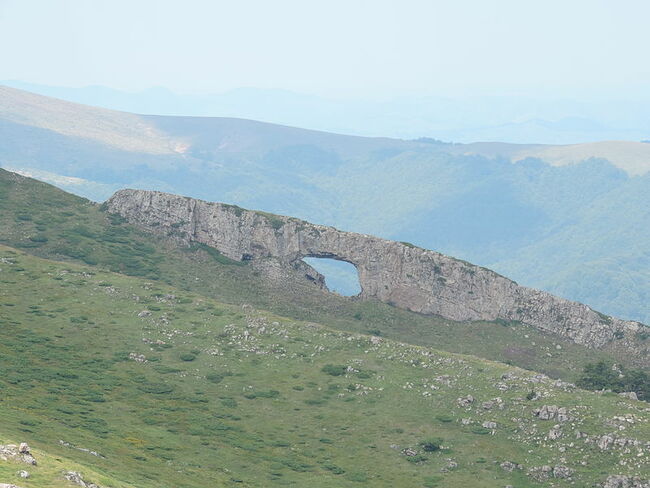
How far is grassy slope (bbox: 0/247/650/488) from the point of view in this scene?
5731 centimetres

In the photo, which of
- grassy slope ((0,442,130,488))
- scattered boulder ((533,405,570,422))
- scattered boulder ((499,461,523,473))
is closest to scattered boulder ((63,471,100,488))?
grassy slope ((0,442,130,488))

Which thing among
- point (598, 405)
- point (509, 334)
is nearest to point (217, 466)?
point (598, 405)

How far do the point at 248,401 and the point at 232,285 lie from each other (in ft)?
147

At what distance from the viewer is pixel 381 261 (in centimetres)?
12544

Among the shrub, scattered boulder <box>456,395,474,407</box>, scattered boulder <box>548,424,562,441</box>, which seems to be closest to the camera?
the shrub

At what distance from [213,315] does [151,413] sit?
25229 mm

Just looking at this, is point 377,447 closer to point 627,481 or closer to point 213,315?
point 627,481

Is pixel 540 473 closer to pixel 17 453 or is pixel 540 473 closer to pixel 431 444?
pixel 431 444

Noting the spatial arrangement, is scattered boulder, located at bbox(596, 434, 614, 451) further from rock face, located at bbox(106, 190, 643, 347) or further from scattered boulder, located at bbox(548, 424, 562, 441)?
rock face, located at bbox(106, 190, 643, 347)

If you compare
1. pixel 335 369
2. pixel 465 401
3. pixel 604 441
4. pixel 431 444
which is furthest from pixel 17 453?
pixel 604 441

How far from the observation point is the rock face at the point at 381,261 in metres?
121

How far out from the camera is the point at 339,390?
73812mm

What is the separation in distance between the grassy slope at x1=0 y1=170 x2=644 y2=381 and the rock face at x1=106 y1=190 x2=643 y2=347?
2.98m

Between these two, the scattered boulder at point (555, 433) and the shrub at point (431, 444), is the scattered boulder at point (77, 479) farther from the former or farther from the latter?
the scattered boulder at point (555, 433)
